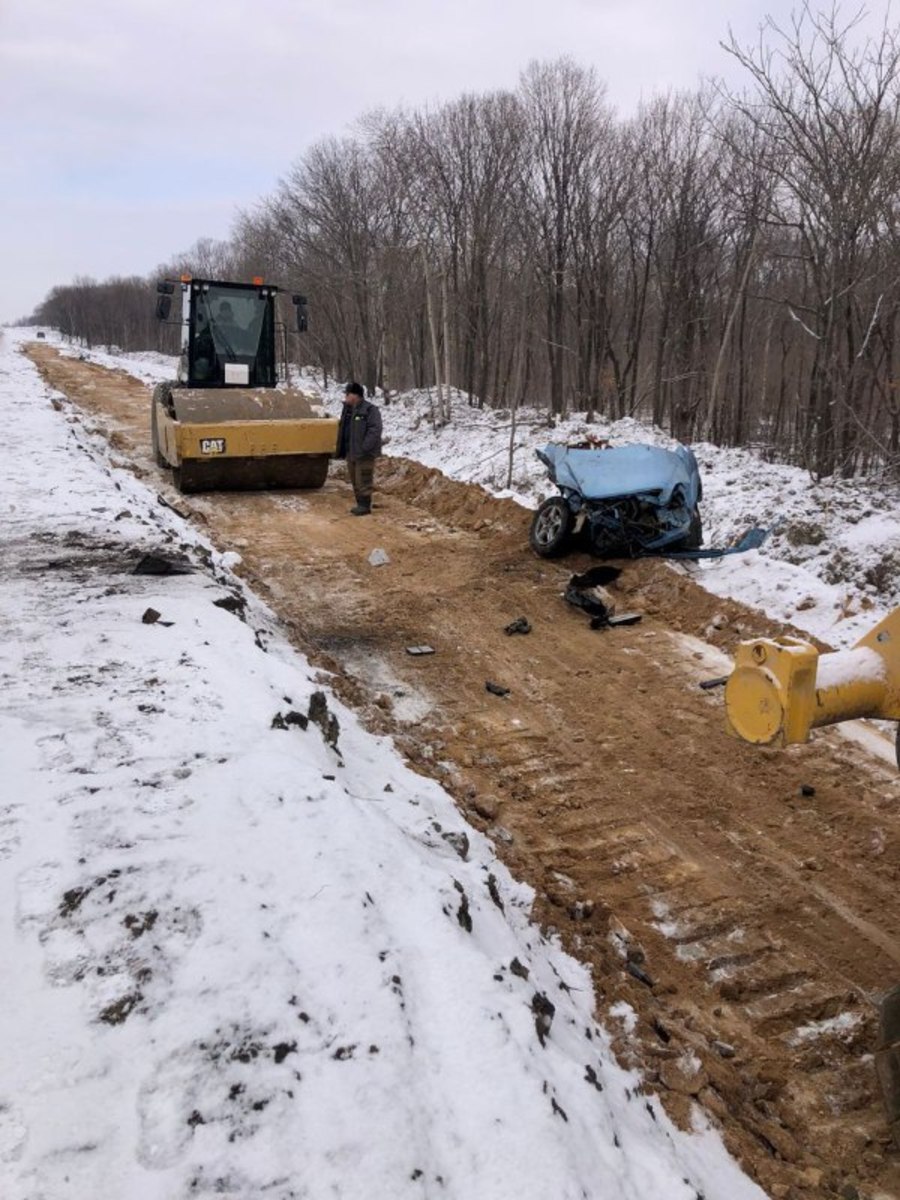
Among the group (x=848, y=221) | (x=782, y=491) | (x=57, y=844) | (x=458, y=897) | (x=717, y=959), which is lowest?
(x=717, y=959)

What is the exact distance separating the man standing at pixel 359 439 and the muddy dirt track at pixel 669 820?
2.81 m

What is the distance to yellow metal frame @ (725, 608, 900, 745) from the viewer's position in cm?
233

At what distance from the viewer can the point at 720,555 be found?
26.6ft

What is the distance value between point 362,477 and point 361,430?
68 centimetres

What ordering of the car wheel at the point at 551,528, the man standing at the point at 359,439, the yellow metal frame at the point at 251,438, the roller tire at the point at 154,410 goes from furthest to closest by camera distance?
the roller tire at the point at 154,410 < the yellow metal frame at the point at 251,438 < the man standing at the point at 359,439 < the car wheel at the point at 551,528

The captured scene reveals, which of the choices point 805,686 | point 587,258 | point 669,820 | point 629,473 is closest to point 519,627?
point 629,473

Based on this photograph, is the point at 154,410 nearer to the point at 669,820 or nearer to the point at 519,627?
the point at 519,627

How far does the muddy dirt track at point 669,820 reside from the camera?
2955 mm

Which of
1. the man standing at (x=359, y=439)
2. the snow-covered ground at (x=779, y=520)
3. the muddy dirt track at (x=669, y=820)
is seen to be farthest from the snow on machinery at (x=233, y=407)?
the muddy dirt track at (x=669, y=820)

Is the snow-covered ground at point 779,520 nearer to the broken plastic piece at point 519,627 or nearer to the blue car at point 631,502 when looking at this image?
the blue car at point 631,502

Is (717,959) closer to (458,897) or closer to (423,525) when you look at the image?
(458,897)

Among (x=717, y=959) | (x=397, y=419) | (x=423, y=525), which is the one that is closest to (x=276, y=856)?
(x=717, y=959)

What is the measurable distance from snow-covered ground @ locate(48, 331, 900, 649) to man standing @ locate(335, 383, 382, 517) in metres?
1.85

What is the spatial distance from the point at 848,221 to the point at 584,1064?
11015mm
